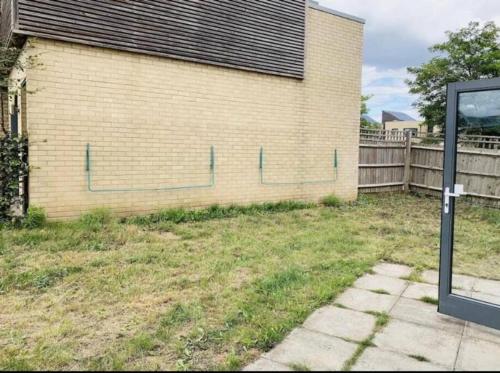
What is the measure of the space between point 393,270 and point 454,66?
863 inches

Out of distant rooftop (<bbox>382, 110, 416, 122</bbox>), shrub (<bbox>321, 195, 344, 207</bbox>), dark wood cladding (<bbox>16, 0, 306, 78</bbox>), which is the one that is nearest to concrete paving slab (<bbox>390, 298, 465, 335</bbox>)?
dark wood cladding (<bbox>16, 0, 306, 78</bbox>)

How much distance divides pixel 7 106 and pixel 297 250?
21.5 feet

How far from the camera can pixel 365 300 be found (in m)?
3.49

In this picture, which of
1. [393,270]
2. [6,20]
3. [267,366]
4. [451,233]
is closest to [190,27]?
[6,20]

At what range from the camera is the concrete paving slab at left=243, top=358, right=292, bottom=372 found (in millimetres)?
2198

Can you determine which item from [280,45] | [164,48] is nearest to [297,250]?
[164,48]

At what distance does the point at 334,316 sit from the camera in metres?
3.11

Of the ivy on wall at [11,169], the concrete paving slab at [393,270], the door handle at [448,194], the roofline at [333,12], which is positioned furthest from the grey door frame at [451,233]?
the roofline at [333,12]

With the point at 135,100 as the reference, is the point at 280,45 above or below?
above

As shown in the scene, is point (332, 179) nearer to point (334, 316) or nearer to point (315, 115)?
point (315, 115)

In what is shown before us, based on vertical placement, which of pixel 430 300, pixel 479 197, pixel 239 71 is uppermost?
pixel 239 71

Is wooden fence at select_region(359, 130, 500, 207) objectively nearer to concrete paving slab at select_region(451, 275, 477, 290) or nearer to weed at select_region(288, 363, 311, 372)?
concrete paving slab at select_region(451, 275, 477, 290)

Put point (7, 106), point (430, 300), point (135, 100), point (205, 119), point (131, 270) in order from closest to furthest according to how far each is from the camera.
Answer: point (430, 300) → point (131, 270) → point (135, 100) → point (205, 119) → point (7, 106)

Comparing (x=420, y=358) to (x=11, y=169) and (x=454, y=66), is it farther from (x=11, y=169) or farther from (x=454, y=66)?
(x=454, y=66)
